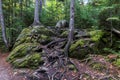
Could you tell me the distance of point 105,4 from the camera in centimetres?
1029

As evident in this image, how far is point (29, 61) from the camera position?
370 inches

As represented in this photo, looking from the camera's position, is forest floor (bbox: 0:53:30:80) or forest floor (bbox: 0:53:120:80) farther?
forest floor (bbox: 0:53:30:80)

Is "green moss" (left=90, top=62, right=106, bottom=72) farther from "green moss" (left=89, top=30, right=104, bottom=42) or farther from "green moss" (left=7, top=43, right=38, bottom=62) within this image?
"green moss" (left=7, top=43, right=38, bottom=62)

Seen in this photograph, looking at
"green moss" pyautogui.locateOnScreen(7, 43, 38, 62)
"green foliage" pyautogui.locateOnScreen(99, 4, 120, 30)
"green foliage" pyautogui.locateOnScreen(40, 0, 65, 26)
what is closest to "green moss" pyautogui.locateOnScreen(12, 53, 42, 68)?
"green moss" pyautogui.locateOnScreen(7, 43, 38, 62)

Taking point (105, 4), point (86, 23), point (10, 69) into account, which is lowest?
point (10, 69)

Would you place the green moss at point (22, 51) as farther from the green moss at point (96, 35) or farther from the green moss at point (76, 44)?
the green moss at point (96, 35)

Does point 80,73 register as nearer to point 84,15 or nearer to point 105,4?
point 105,4

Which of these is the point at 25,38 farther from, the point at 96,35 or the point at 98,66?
the point at 98,66

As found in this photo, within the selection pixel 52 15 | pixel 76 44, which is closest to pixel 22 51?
pixel 76 44

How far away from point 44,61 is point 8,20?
8117 millimetres

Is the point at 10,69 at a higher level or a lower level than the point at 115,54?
lower

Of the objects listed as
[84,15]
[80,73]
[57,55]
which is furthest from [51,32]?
[80,73]

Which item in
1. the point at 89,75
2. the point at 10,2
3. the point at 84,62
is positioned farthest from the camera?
the point at 10,2

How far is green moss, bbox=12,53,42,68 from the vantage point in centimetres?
918
